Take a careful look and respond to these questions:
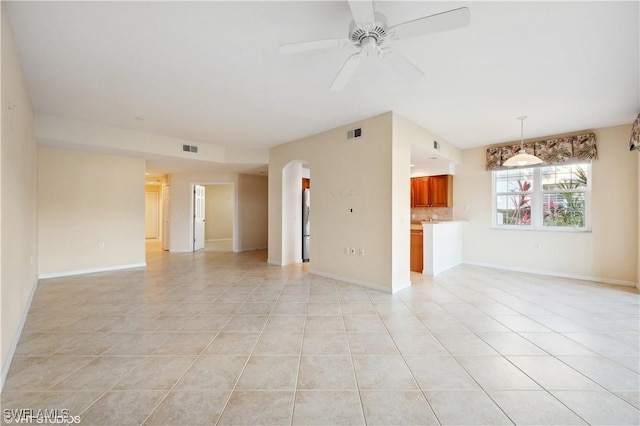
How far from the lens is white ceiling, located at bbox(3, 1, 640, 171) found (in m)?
2.04

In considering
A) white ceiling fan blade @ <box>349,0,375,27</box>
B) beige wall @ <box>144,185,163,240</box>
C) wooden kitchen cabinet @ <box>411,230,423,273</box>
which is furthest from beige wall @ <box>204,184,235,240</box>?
white ceiling fan blade @ <box>349,0,375,27</box>

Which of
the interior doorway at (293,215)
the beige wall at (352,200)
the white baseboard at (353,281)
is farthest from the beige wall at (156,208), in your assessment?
the white baseboard at (353,281)

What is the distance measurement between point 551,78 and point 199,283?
565 cm

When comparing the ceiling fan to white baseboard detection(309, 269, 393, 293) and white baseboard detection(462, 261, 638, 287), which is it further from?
white baseboard detection(462, 261, 638, 287)

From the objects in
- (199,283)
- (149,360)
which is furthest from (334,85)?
(199,283)

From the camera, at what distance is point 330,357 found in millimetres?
2258

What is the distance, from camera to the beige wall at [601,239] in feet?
14.8

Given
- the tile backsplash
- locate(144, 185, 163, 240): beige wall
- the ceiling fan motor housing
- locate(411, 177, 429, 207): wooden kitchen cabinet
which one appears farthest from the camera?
locate(144, 185, 163, 240): beige wall

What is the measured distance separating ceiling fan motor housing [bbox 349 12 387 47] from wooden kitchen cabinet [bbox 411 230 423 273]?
13.8 ft

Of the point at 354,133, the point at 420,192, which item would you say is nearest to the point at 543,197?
the point at 420,192

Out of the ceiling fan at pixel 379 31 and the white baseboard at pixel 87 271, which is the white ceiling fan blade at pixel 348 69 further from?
the white baseboard at pixel 87 271

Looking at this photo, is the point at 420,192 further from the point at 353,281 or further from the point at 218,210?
the point at 218,210

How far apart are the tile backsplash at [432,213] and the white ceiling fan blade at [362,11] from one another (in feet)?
19.1

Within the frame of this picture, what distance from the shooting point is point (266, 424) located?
5.09 feet
